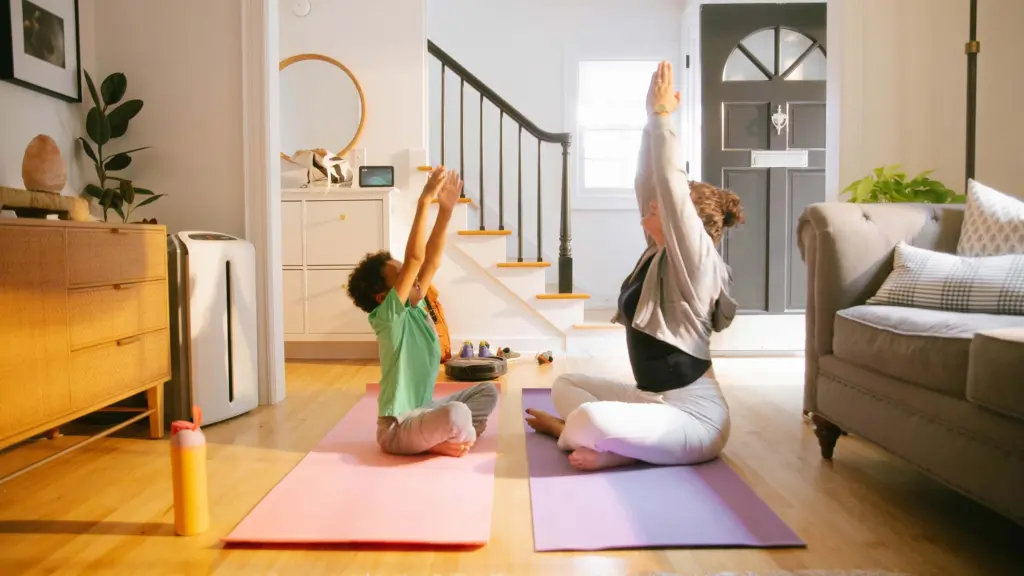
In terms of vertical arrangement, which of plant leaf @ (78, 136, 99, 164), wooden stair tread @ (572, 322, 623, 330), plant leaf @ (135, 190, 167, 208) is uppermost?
plant leaf @ (78, 136, 99, 164)

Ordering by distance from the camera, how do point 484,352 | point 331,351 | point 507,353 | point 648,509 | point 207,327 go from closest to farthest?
point 648,509 < point 207,327 < point 484,352 < point 507,353 < point 331,351

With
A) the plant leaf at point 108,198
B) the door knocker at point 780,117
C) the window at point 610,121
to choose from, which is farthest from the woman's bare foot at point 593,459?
the window at point 610,121

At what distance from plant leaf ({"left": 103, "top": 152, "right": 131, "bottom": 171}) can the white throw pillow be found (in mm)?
2951

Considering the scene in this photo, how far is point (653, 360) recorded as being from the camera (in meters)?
2.02

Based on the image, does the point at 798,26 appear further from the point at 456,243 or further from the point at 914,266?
the point at 914,266

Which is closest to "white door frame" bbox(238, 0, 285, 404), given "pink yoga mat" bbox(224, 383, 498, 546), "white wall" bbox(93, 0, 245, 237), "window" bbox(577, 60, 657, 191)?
"white wall" bbox(93, 0, 245, 237)

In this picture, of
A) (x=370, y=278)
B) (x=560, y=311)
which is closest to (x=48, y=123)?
(x=370, y=278)

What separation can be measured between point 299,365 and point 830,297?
2.85m

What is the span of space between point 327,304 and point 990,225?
3.22 meters

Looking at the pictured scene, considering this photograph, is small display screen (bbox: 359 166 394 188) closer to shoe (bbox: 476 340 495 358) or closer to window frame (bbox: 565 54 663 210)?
shoe (bbox: 476 340 495 358)

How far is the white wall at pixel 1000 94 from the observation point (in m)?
3.20

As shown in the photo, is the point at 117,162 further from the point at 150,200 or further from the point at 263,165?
the point at 263,165

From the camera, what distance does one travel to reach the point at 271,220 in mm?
2855

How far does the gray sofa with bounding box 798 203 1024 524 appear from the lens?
4.31ft
